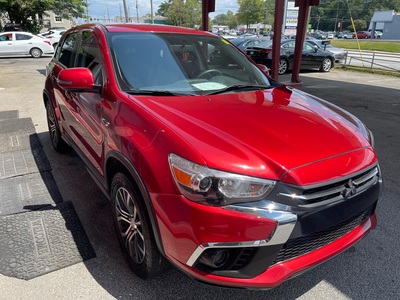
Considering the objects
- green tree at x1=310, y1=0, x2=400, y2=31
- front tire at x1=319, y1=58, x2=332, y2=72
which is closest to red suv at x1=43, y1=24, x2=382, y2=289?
front tire at x1=319, y1=58, x2=332, y2=72

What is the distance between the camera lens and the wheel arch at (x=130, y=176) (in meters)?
1.96

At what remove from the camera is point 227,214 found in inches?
67.6

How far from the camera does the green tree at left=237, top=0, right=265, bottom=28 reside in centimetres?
8031

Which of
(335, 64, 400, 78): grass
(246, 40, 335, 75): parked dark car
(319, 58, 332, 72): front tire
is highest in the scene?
(246, 40, 335, 75): parked dark car

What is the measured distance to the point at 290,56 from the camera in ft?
49.2

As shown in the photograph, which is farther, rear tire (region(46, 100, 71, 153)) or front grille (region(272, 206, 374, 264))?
rear tire (region(46, 100, 71, 153))

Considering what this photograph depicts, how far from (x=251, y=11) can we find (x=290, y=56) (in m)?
72.9

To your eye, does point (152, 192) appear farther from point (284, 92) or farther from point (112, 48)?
point (284, 92)

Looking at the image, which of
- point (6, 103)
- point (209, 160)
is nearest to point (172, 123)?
point (209, 160)

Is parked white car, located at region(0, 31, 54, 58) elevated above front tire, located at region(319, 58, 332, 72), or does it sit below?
above

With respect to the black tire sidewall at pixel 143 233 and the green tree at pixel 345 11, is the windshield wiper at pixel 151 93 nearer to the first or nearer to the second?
the black tire sidewall at pixel 143 233

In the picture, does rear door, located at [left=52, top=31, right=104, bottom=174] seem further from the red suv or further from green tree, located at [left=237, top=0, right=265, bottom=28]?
green tree, located at [left=237, top=0, right=265, bottom=28]

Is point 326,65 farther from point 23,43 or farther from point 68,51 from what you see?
point 23,43

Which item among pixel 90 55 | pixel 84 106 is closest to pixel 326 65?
pixel 90 55
